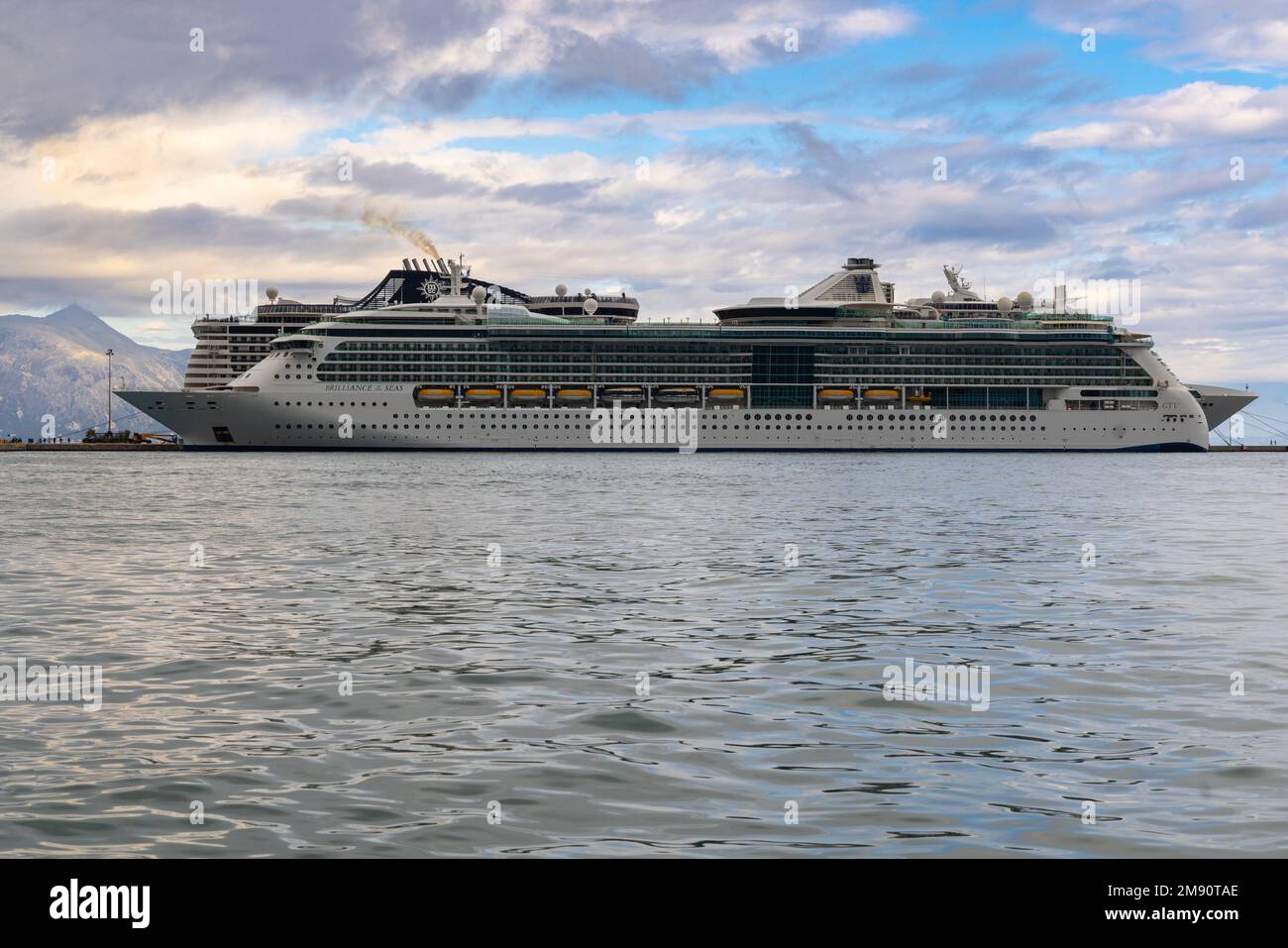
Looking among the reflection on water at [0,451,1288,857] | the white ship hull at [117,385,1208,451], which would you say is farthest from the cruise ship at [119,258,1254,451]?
the reflection on water at [0,451,1288,857]

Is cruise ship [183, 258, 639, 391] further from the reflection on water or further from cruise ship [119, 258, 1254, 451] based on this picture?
the reflection on water

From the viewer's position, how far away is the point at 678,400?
143375mm

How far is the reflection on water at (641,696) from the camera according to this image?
1038cm

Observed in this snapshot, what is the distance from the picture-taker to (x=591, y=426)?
138625mm

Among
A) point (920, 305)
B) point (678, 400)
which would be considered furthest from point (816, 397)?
point (920, 305)

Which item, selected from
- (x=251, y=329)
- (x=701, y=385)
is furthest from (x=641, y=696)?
(x=251, y=329)

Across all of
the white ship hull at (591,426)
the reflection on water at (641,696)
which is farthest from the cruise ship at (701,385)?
the reflection on water at (641,696)

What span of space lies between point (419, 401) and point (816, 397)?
42.0 meters

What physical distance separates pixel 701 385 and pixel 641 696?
127 meters

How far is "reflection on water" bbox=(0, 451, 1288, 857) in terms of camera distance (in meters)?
10.4

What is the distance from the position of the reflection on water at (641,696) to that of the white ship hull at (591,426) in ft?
315

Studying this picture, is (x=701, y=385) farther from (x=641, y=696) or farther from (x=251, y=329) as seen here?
(x=641, y=696)

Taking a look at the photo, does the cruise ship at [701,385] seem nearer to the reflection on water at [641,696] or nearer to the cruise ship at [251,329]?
the cruise ship at [251,329]
